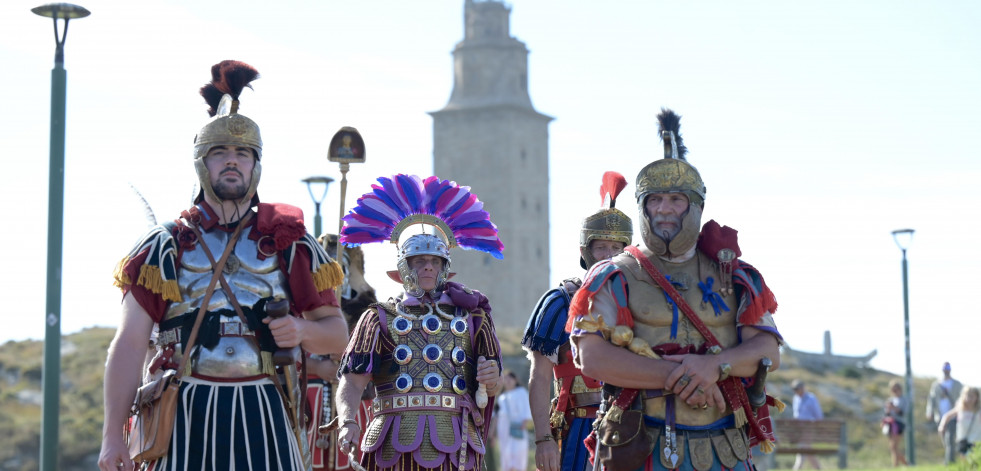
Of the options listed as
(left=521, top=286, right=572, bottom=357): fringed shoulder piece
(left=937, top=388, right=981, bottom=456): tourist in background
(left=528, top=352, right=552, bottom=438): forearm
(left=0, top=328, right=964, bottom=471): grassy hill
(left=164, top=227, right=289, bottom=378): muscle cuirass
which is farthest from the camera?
(left=0, top=328, right=964, bottom=471): grassy hill

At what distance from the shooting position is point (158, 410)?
250 inches

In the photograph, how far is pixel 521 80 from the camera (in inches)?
3740

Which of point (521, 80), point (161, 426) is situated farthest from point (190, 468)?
point (521, 80)

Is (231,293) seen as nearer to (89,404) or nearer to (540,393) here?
(540,393)

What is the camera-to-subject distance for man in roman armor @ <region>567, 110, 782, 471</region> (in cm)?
639

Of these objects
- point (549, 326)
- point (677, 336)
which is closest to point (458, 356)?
point (549, 326)

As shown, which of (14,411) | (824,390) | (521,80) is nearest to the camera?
(14,411)

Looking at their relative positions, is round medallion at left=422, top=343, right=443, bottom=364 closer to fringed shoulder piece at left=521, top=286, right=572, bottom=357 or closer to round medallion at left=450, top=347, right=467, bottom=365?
round medallion at left=450, top=347, right=467, bottom=365

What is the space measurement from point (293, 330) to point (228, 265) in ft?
1.45

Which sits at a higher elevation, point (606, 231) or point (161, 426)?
point (606, 231)

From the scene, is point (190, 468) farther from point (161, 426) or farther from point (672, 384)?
point (672, 384)

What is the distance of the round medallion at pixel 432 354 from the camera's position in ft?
26.6

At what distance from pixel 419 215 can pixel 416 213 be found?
53mm

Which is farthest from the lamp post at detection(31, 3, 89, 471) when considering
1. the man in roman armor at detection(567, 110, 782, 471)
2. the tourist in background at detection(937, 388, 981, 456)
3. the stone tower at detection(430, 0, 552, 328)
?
the stone tower at detection(430, 0, 552, 328)
